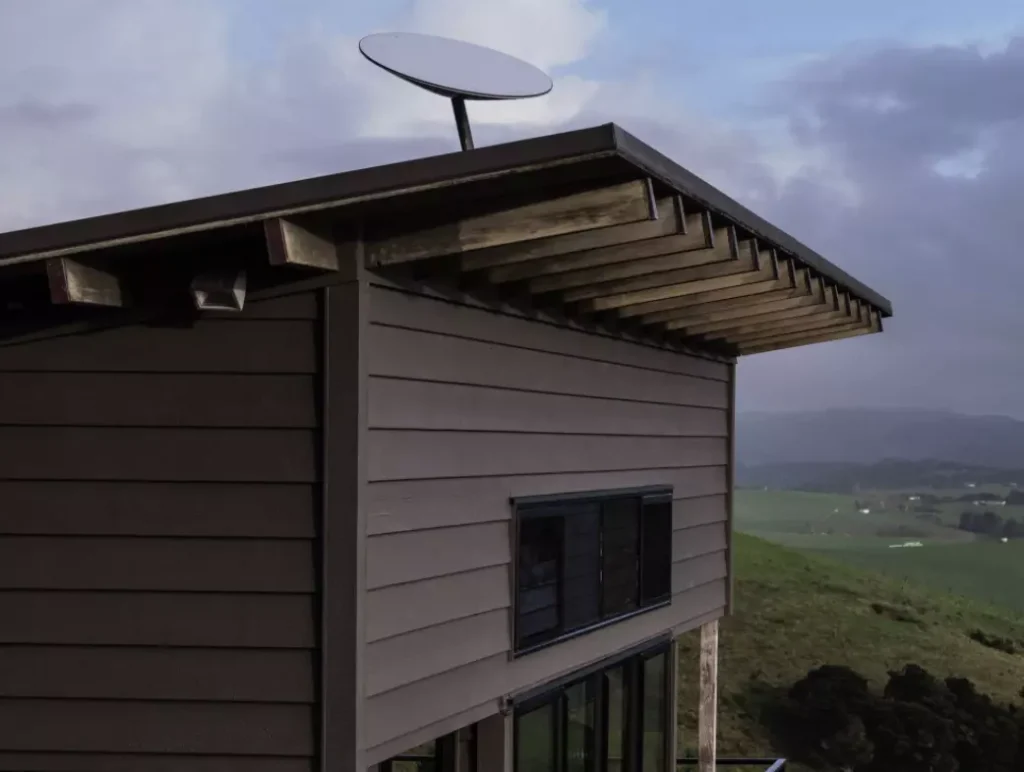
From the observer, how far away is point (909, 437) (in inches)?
1244

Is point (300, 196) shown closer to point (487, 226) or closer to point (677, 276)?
point (487, 226)

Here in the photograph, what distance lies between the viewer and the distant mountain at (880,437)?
1190 inches

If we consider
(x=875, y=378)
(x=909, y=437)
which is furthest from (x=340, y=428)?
(x=875, y=378)

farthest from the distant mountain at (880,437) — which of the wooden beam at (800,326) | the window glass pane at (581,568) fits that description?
the window glass pane at (581,568)

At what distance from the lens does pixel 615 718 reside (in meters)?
5.88

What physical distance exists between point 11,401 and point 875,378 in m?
33.3

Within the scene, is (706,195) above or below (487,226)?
above

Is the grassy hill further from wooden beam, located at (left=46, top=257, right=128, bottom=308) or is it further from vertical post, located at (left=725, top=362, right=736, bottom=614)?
wooden beam, located at (left=46, top=257, right=128, bottom=308)

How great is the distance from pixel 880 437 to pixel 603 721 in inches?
1103

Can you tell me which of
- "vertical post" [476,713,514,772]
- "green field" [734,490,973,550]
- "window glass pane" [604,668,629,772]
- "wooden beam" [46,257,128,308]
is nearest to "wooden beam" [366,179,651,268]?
"wooden beam" [46,257,128,308]

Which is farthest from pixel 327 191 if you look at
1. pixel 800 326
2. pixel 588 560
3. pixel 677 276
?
pixel 800 326

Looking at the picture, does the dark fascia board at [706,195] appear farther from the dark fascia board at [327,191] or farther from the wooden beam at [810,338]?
the wooden beam at [810,338]

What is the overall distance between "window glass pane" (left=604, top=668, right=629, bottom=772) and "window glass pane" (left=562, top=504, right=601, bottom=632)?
2.05ft

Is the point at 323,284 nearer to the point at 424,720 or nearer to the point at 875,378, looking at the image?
the point at 424,720
